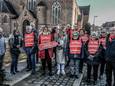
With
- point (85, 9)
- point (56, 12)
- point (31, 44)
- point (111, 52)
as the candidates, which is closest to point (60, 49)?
point (31, 44)

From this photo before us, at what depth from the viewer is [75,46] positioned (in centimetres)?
1103

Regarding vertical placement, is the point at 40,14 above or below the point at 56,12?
below

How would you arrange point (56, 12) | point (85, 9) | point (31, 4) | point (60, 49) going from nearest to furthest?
1. point (60, 49)
2. point (56, 12)
3. point (31, 4)
4. point (85, 9)

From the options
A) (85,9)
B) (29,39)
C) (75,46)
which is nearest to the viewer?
(75,46)

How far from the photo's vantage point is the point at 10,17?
47719 mm

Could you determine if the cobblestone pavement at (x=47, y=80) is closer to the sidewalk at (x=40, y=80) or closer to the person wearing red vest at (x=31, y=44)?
the sidewalk at (x=40, y=80)

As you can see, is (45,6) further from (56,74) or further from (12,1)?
(56,74)

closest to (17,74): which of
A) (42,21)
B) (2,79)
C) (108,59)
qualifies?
(2,79)

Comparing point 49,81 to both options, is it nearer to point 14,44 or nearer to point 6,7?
point 14,44

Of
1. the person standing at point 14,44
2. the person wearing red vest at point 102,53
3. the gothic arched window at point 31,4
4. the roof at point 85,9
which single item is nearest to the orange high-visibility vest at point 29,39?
the person standing at point 14,44

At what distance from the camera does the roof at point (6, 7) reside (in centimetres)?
4828

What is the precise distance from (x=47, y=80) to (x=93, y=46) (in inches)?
94.3

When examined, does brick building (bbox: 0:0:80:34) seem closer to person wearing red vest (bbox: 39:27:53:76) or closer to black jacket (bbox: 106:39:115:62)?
person wearing red vest (bbox: 39:27:53:76)

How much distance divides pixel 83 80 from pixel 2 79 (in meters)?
3.48
